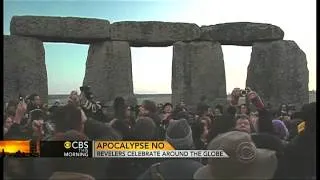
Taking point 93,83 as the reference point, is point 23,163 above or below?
below

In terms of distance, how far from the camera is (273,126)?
10.1ft

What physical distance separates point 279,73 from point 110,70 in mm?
1370

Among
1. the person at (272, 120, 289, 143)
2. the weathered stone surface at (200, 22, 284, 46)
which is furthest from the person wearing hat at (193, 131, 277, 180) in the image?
the weathered stone surface at (200, 22, 284, 46)

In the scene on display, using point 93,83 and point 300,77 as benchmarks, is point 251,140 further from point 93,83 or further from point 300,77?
point 93,83

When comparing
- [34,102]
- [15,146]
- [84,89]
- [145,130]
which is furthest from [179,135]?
[15,146]

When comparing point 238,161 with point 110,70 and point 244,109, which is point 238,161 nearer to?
point 244,109

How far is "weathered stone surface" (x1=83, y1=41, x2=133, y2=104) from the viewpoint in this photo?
324 centimetres

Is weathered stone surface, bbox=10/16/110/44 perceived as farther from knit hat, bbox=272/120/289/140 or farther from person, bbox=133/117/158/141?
knit hat, bbox=272/120/289/140

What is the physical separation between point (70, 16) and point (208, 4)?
1.09 m

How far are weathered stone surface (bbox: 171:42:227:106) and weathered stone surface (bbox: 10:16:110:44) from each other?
0.63m

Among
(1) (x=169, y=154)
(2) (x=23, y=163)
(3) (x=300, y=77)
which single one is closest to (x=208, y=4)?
(3) (x=300, y=77)

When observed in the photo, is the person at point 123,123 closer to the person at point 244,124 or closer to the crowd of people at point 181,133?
the crowd of people at point 181,133

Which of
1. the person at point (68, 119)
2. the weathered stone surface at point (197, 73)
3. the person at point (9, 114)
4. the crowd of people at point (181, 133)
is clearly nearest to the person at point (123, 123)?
the crowd of people at point (181, 133)

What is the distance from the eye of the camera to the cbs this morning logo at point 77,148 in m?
3.12
